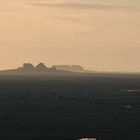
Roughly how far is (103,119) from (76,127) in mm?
14872

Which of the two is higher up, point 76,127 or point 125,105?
point 125,105

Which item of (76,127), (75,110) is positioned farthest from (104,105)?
(76,127)

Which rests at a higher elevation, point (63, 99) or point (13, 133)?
point (63, 99)

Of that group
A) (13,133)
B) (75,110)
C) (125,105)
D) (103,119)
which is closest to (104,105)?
(125,105)

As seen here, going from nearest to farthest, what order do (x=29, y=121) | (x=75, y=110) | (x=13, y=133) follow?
1. (x=13, y=133)
2. (x=29, y=121)
3. (x=75, y=110)

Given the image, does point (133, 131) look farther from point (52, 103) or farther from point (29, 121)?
point (52, 103)

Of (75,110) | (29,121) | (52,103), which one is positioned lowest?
(29,121)

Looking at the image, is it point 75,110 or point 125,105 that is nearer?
point 75,110

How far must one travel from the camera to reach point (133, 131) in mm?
101062

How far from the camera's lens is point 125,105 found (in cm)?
15500

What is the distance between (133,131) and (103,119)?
68.4ft

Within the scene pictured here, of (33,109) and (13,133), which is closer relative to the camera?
(13,133)

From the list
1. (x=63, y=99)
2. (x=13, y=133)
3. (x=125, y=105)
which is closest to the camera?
(x=13, y=133)

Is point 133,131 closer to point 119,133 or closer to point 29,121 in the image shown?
point 119,133
